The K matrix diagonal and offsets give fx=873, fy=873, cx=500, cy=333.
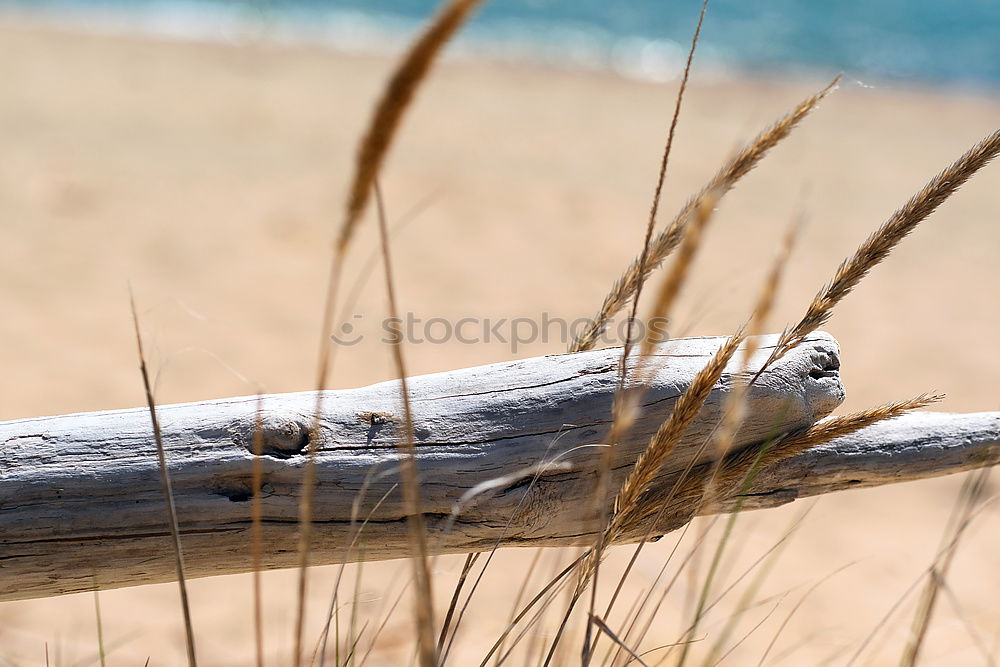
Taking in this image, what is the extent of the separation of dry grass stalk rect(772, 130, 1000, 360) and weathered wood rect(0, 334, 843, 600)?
0.19 metres

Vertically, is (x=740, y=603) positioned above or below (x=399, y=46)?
below

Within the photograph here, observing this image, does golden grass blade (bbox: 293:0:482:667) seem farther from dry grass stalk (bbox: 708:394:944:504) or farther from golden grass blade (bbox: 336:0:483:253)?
dry grass stalk (bbox: 708:394:944:504)

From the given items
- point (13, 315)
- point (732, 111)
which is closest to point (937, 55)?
point (732, 111)

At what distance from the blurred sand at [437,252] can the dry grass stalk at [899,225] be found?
0.36 metres

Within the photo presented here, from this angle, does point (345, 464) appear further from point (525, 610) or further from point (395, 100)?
point (395, 100)

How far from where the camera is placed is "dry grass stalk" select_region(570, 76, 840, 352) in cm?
87

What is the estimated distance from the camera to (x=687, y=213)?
0.99m

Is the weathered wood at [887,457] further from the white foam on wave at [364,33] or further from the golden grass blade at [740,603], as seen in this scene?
the white foam on wave at [364,33]

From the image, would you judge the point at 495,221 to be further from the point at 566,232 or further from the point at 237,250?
the point at 237,250

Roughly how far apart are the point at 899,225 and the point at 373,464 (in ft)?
2.02

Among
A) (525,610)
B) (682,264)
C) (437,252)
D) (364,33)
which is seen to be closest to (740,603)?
(525,610)
